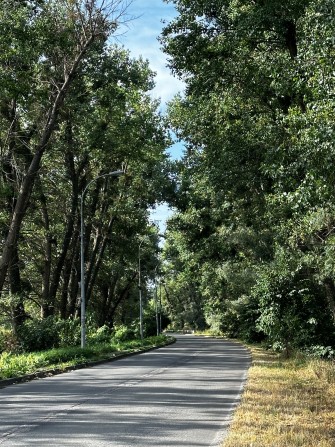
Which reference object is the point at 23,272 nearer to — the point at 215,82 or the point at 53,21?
the point at 53,21

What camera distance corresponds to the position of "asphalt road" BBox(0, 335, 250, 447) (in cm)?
755

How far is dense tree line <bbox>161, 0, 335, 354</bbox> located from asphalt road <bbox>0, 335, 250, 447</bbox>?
14.1 ft

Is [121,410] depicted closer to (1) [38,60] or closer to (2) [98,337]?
(1) [38,60]

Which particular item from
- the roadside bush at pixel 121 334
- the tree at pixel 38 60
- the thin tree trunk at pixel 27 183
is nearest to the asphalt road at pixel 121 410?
the thin tree trunk at pixel 27 183

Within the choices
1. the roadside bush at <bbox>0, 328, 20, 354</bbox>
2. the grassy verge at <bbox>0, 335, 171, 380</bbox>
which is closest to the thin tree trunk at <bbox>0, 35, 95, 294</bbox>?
the grassy verge at <bbox>0, 335, 171, 380</bbox>

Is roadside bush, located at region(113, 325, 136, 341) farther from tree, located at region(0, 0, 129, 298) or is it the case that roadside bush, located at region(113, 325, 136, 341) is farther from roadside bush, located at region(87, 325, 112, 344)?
tree, located at region(0, 0, 129, 298)


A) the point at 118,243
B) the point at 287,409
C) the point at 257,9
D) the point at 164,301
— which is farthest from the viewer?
the point at 164,301

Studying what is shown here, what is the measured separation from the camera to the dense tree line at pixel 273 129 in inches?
357

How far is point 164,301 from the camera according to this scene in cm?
12062

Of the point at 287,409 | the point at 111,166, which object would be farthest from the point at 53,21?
the point at 287,409

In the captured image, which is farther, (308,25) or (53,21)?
(53,21)

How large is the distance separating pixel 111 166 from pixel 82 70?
870 cm

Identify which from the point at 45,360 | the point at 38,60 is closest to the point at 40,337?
the point at 45,360

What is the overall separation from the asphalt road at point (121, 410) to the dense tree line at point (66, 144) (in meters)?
8.79
